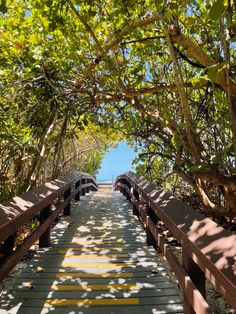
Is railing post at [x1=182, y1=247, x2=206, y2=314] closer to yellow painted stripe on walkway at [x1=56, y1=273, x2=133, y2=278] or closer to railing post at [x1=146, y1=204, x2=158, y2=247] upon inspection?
yellow painted stripe on walkway at [x1=56, y1=273, x2=133, y2=278]

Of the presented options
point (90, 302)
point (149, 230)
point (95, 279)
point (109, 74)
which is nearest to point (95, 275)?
point (95, 279)

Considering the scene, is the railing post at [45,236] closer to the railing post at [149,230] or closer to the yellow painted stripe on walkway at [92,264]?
the yellow painted stripe on walkway at [92,264]

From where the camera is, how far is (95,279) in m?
4.14

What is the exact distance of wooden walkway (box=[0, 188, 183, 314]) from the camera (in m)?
3.45

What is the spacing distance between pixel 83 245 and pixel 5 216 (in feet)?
8.13

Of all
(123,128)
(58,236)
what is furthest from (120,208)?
(58,236)

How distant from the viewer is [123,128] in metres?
10.4

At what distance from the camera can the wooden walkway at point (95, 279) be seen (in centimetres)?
345

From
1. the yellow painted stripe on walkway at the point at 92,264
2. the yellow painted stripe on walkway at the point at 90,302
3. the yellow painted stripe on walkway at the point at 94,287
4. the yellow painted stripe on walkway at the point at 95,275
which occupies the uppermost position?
the yellow painted stripe on walkway at the point at 92,264

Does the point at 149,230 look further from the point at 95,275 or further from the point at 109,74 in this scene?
the point at 109,74

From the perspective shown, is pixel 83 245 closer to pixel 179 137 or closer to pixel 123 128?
pixel 179 137

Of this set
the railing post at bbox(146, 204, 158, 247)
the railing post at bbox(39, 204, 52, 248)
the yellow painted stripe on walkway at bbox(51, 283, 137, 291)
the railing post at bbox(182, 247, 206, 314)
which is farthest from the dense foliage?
the yellow painted stripe on walkway at bbox(51, 283, 137, 291)

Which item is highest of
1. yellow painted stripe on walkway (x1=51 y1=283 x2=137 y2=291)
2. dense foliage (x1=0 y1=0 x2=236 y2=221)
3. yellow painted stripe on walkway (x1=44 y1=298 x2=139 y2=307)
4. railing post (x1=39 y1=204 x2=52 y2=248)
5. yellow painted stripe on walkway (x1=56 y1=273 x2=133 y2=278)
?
dense foliage (x1=0 y1=0 x2=236 y2=221)

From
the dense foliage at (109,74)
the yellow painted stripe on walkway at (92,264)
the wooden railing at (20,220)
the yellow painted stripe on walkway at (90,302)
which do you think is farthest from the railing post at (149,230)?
the yellow painted stripe on walkway at (90,302)
